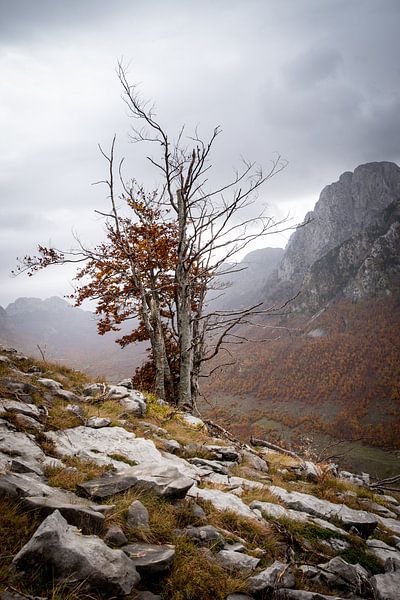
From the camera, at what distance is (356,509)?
6.02 m

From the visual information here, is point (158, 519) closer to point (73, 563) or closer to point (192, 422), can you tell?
point (73, 563)

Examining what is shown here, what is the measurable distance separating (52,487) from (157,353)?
904 centimetres

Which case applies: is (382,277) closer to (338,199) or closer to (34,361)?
(338,199)

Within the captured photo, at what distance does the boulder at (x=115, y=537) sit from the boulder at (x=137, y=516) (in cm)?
23

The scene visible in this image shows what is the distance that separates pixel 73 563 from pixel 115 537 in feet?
2.05

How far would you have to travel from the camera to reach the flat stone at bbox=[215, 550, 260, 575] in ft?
9.96

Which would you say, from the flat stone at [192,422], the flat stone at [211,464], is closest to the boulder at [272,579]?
the flat stone at [211,464]

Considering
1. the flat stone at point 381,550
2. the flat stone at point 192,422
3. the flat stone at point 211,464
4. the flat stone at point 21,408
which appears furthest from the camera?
the flat stone at point 192,422

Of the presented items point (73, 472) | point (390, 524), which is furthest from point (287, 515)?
point (73, 472)

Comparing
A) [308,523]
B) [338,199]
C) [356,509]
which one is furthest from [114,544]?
[338,199]

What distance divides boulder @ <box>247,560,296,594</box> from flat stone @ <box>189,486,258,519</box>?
1186mm

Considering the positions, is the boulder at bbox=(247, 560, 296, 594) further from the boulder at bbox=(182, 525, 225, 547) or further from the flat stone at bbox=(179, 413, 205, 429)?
the flat stone at bbox=(179, 413, 205, 429)

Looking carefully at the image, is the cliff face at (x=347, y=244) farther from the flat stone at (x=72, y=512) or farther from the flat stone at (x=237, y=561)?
the flat stone at (x=72, y=512)

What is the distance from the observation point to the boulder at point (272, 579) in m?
2.78
